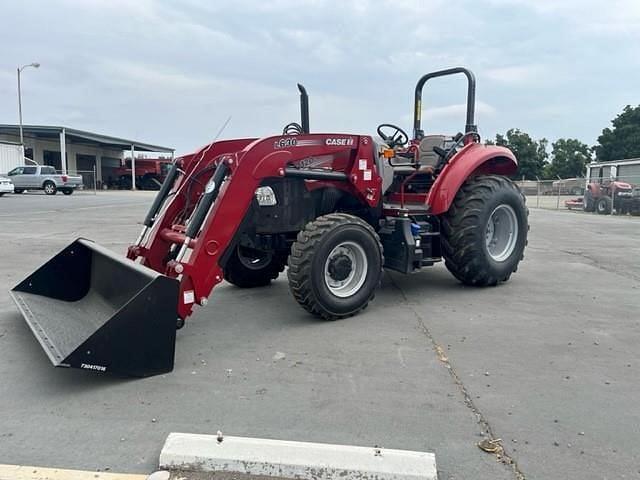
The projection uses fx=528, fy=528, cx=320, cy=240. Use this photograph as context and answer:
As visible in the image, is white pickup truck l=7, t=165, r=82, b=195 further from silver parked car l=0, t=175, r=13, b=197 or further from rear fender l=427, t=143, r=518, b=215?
rear fender l=427, t=143, r=518, b=215

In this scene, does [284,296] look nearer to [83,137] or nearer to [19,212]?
[19,212]

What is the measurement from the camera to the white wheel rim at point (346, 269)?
16.6 feet

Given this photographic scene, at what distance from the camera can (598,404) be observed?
3357 millimetres

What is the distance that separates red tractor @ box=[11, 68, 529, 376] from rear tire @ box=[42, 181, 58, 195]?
30.7m

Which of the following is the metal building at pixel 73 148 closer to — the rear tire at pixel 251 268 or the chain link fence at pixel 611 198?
the chain link fence at pixel 611 198

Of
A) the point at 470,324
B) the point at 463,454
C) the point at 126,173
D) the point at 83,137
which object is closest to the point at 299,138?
the point at 470,324

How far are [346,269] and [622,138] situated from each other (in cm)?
5710

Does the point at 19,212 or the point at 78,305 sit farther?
the point at 19,212

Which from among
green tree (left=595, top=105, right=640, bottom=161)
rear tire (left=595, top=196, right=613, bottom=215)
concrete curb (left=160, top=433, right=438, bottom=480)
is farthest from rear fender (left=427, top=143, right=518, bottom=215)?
green tree (left=595, top=105, right=640, bottom=161)

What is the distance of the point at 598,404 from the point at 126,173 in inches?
2015

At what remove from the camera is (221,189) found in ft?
14.7

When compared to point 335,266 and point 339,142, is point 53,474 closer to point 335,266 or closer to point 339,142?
point 335,266

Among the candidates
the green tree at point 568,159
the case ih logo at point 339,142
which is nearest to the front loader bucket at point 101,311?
the case ih logo at point 339,142

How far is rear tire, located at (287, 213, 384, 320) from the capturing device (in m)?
4.77
